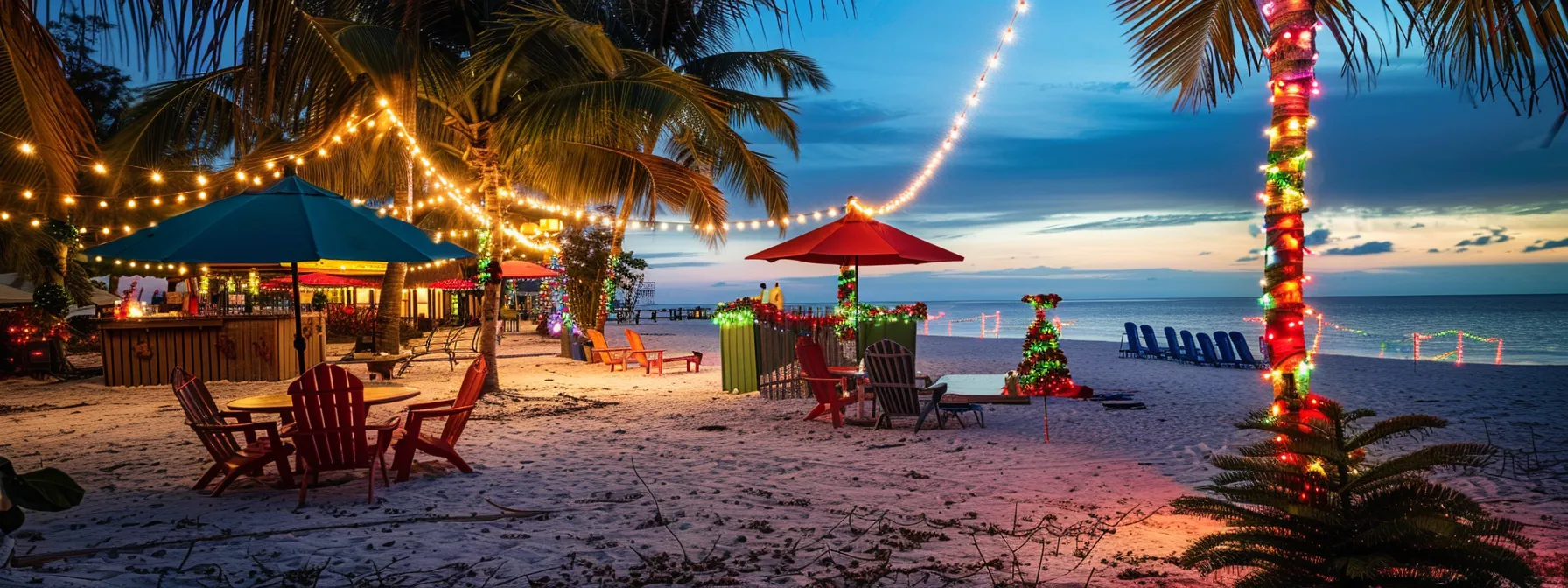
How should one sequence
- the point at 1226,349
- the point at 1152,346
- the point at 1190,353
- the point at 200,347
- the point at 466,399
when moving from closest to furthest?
the point at 466,399, the point at 200,347, the point at 1226,349, the point at 1190,353, the point at 1152,346

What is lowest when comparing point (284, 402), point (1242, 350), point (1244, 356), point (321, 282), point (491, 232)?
point (1244, 356)

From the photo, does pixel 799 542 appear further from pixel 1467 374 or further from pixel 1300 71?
pixel 1467 374

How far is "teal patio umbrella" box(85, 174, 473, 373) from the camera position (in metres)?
5.18

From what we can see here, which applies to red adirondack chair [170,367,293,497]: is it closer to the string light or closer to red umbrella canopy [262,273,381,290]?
the string light

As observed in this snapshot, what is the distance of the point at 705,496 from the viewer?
524 centimetres

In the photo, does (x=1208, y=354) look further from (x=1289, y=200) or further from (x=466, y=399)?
(x=466, y=399)

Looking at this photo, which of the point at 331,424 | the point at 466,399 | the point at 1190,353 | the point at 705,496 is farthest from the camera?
the point at 1190,353

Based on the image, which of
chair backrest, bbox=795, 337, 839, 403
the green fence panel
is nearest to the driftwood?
chair backrest, bbox=795, 337, 839, 403

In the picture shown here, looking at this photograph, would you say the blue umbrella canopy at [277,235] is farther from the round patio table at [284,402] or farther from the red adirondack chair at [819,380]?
the red adirondack chair at [819,380]

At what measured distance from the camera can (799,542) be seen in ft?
13.9

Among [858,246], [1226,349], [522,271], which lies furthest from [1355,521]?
[522,271]

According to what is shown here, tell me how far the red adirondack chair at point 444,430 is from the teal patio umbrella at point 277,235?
0.85 metres

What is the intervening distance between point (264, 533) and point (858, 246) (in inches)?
257

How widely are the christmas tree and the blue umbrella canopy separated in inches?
276
